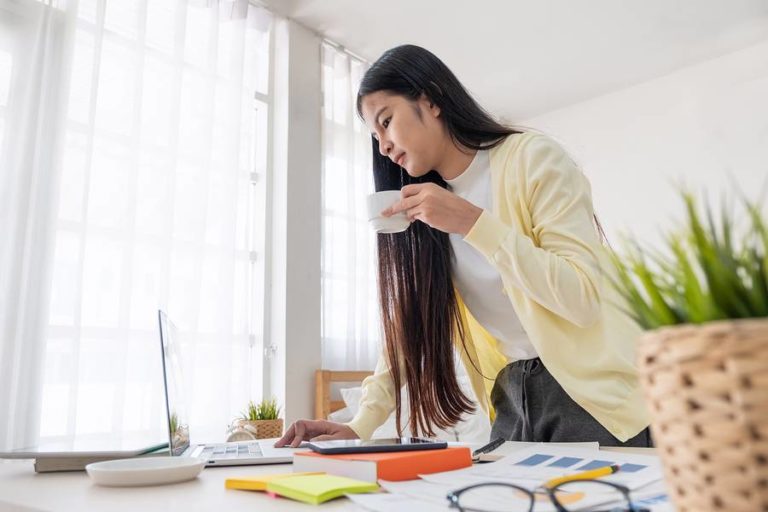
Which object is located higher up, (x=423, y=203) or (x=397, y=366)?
(x=423, y=203)

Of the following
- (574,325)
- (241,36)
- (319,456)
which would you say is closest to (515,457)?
(319,456)

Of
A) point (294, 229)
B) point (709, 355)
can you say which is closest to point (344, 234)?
point (294, 229)

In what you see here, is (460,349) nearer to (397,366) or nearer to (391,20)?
(397,366)

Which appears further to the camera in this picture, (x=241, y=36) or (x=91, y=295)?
(x=241, y=36)

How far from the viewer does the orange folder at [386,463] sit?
21.5 inches

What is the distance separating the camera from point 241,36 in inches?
112

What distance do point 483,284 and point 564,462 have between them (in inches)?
25.1

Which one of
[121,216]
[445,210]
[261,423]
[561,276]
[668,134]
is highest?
[668,134]

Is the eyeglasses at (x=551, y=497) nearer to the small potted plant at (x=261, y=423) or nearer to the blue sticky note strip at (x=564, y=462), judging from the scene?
the blue sticky note strip at (x=564, y=462)

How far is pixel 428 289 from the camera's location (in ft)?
4.30

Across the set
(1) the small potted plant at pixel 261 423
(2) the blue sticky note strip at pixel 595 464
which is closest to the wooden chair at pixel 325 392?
(1) the small potted plant at pixel 261 423

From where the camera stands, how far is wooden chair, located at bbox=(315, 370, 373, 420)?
9.45ft

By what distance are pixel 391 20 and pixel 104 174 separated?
170 centimetres

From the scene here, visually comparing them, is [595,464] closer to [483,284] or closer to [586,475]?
[586,475]
